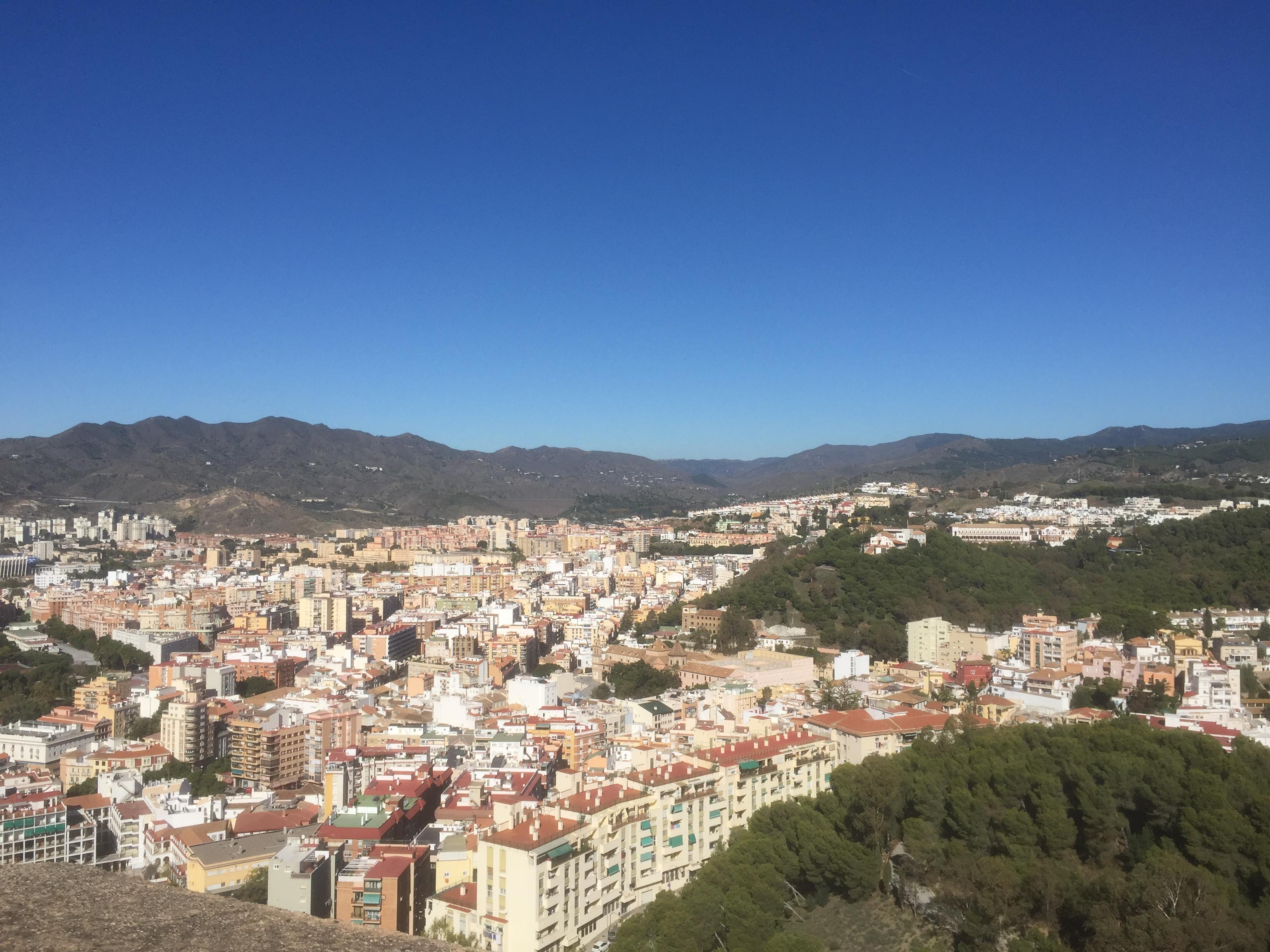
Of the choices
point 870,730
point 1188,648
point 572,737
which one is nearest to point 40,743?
point 572,737

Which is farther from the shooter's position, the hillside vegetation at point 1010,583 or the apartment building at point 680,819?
the hillside vegetation at point 1010,583

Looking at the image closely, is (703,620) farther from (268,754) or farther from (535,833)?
Result: (535,833)

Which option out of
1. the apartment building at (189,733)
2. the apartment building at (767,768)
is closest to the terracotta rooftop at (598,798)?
the apartment building at (767,768)

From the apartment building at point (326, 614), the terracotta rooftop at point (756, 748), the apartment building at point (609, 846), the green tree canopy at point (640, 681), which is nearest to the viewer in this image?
the apartment building at point (609, 846)

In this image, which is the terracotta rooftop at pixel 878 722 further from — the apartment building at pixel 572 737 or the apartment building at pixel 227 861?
the apartment building at pixel 227 861

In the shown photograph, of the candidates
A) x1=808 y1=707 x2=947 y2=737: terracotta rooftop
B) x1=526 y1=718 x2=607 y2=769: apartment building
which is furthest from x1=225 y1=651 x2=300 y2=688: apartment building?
x1=808 y1=707 x2=947 y2=737: terracotta rooftop
